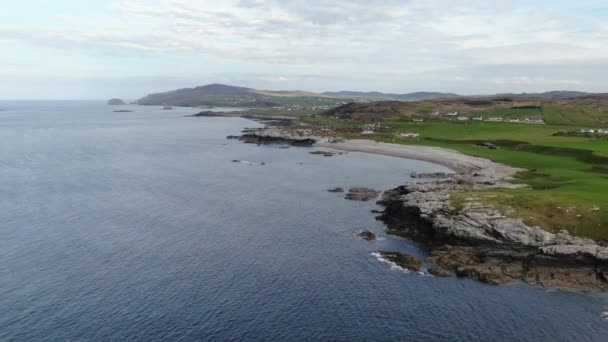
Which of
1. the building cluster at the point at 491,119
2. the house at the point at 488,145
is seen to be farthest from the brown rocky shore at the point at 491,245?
the building cluster at the point at 491,119

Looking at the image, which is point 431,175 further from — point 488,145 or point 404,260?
point 404,260

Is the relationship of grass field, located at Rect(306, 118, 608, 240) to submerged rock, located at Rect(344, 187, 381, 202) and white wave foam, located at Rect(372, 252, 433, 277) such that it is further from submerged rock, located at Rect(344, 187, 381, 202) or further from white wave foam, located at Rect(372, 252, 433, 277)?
submerged rock, located at Rect(344, 187, 381, 202)

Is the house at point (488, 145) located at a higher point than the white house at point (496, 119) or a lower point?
lower

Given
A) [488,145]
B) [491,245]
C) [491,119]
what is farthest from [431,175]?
[491,119]

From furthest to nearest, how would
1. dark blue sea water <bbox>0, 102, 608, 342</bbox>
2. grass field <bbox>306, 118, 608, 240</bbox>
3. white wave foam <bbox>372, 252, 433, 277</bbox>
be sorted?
grass field <bbox>306, 118, 608, 240</bbox> < white wave foam <bbox>372, 252, 433, 277</bbox> < dark blue sea water <bbox>0, 102, 608, 342</bbox>

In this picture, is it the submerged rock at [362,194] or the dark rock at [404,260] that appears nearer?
the dark rock at [404,260]

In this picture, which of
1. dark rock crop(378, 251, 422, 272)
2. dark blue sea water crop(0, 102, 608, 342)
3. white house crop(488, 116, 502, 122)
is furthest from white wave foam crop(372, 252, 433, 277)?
white house crop(488, 116, 502, 122)

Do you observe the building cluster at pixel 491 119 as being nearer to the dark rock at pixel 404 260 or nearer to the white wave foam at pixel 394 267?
the dark rock at pixel 404 260
